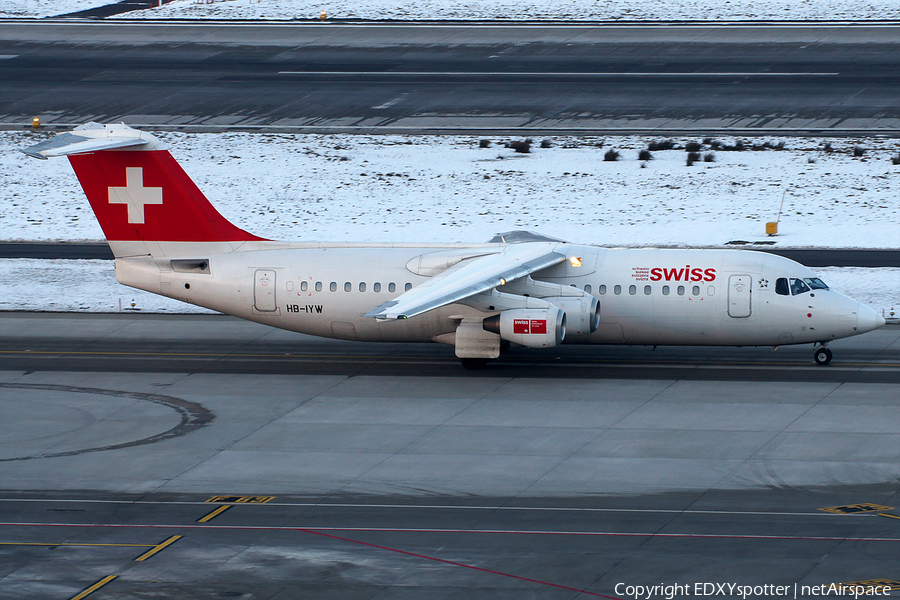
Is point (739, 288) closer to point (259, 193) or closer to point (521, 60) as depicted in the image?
point (259, 193)

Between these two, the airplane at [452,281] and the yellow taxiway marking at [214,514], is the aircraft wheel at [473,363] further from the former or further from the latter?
the yellow taxiway marking at [214,514]

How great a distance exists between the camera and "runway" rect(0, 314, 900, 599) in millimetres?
21031

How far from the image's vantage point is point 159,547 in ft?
72.6

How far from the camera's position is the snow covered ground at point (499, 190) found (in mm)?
48719

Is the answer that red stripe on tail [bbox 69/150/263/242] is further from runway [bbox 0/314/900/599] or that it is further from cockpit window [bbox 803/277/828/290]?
cockpit window [bbox 803/277/828/290]

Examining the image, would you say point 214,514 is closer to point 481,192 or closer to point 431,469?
point 431,469

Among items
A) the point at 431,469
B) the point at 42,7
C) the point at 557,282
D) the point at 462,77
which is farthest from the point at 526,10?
→ the point at 431,469

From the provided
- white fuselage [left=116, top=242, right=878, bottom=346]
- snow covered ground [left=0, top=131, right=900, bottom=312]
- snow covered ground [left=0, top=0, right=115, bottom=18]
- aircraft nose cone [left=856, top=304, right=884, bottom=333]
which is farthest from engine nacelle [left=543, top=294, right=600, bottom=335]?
snow covered ground [left=0, top=0, right=115, bottom=18]

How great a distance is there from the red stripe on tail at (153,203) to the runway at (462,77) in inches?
995

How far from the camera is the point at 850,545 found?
70.9ft

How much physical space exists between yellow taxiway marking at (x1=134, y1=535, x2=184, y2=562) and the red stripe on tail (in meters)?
13.9

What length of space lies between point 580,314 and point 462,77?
36760 millimetres

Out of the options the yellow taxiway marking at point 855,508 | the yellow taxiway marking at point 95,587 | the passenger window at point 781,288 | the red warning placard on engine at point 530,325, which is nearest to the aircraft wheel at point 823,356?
the passenger window at point 781,288

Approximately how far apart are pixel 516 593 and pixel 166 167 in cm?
1935
